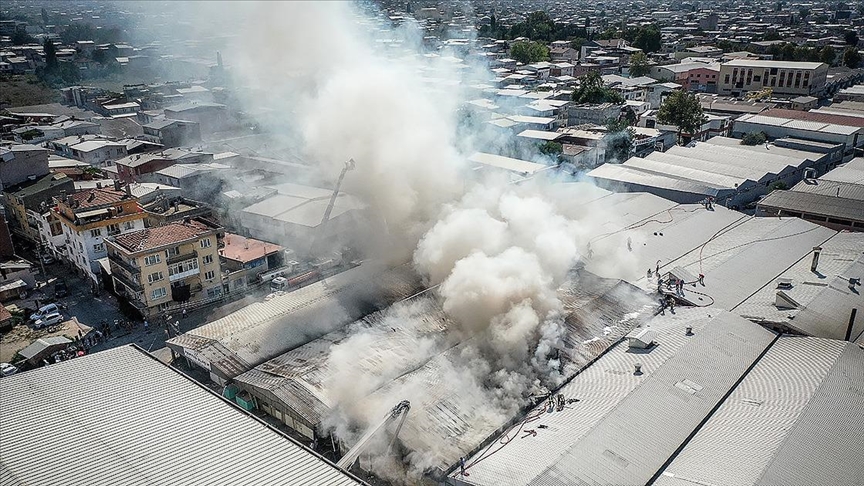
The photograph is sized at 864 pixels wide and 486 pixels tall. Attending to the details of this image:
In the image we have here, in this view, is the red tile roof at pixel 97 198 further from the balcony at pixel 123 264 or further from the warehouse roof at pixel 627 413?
the warehouse roof at pixel 627 413

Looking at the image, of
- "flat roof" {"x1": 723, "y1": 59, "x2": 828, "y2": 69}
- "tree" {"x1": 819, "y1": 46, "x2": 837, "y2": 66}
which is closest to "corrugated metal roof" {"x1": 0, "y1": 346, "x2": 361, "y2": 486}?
"flat roof" {"x1": 723, "y1": 59, "x2": 828, "y2": 69}

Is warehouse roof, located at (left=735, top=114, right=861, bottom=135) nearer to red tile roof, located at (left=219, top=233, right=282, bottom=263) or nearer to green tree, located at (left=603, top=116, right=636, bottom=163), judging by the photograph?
green tree, located at (left=603, top=116, right=636, bottom=163)


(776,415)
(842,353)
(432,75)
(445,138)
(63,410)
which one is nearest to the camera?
(63,410)

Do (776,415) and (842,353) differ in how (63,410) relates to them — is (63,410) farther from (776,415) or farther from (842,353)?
(842,353)

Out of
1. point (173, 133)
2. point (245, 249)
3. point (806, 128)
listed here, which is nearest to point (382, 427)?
point (245, 249)

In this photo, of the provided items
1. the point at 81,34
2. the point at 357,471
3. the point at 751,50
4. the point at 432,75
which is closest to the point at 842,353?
the point at 357,471

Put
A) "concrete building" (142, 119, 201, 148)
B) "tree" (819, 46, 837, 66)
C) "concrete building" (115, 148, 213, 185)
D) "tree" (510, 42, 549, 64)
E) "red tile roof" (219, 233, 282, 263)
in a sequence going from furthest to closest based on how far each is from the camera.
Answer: "tree" (510, 42, 549, 64), "tree" (819, 46, 837, 66), "concrete building" (142, 119, 201, 148), "concrete building" (115, 148, 213, 185), "red tile roof" (219, 233, 282, 263)
